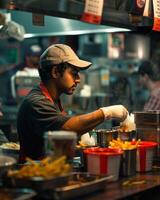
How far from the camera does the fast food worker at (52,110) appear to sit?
341cm

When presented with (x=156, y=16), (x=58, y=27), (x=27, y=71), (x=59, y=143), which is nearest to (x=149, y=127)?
(x=156, y=16)

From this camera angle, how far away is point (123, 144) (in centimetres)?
335

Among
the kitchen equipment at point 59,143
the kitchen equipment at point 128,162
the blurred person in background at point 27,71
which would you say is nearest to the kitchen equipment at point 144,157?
the kitchen equipment at point 128,162

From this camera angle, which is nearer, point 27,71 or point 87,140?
point 87,140

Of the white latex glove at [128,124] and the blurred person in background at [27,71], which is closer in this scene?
the white latex glove at [128,124]

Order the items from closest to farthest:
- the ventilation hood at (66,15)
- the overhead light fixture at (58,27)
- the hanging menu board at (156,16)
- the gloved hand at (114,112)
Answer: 1. the ventilation hood at (66,15)
2. the gloved hand at (114,112)
3. the hanging menu board at (156,16)
4. the overhead light fixture at (58,27)

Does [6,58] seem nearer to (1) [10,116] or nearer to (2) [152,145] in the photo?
(1) [10,116]

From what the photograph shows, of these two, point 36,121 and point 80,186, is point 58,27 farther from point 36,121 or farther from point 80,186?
point 80,186

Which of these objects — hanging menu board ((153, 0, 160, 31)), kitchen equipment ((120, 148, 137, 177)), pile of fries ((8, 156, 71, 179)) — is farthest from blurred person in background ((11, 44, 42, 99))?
pile of fries ((8, 156, 71, 179))

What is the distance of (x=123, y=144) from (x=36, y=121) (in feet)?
2.07

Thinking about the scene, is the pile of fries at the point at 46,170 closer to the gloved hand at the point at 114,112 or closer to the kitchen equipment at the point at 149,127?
the gloved hand at the point at 114,112

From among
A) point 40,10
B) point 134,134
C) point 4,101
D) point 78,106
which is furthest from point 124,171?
point 4,101

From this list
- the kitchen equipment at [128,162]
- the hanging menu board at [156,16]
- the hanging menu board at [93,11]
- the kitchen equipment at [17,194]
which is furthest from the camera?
the hanging menu board at [156,16]

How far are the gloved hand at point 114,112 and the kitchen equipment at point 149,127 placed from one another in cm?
20
